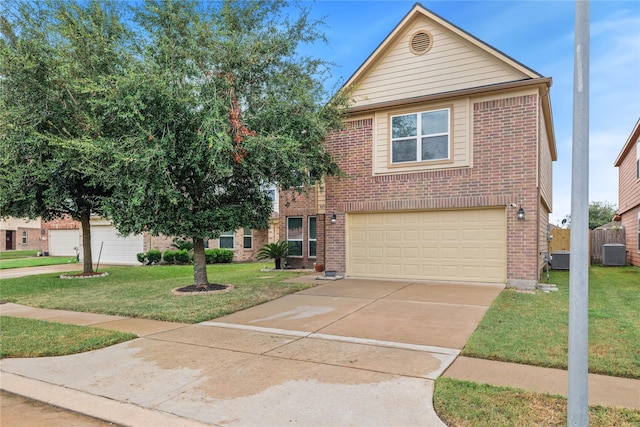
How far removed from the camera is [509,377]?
13.8 feet

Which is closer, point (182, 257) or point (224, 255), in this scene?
point (182, 257)

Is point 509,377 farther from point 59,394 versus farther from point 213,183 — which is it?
point 213,183

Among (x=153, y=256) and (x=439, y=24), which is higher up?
(x=439, y=24)

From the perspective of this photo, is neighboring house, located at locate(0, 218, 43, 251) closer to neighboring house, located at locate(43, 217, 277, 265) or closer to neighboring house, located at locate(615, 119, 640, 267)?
neighboring house, located at locate(43, 217, 277, 265)

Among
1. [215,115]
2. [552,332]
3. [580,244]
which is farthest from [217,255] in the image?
[580,244]

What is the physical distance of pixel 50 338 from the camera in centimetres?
612

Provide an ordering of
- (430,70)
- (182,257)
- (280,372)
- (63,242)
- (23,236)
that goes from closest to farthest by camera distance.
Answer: (280,372) → (430,70) → (182,257) → (63,242) → (23,236)

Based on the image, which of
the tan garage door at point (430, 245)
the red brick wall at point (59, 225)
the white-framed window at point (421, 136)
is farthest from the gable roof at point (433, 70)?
the red brick wall at point (59, 225)

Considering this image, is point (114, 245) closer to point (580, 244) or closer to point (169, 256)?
point (169, 256)

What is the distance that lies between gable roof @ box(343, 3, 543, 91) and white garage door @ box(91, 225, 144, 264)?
16065 mm

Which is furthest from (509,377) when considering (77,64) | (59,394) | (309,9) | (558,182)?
(558,182)

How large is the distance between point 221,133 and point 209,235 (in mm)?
2954

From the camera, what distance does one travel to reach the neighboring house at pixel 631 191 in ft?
52.9

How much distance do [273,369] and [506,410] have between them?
2.44 meters
